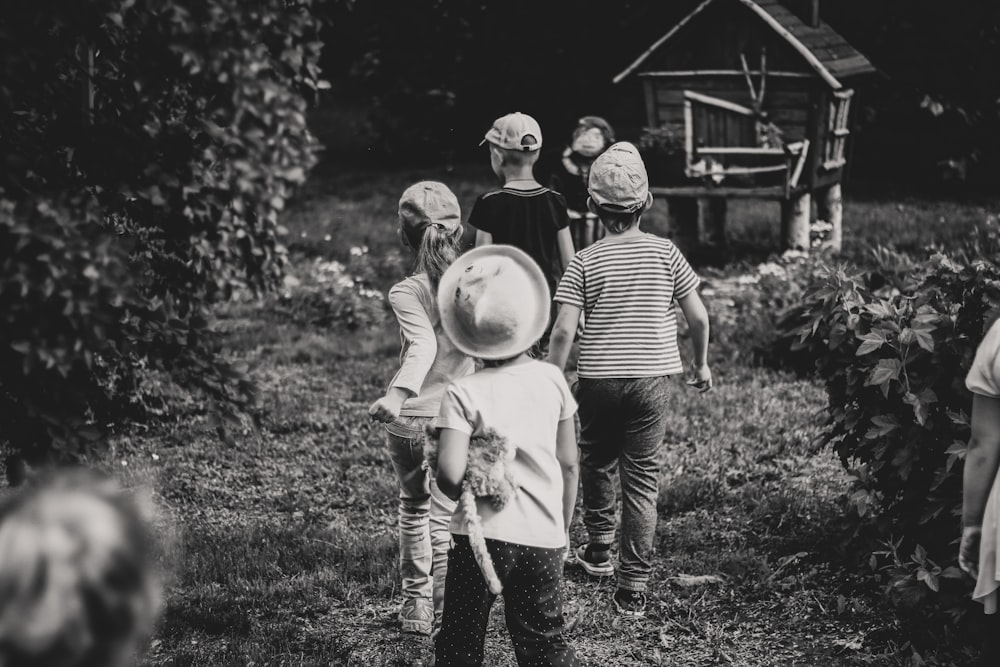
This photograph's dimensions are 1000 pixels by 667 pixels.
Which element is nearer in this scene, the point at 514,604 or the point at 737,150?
the point at 514,604

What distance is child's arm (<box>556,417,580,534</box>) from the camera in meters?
3.14

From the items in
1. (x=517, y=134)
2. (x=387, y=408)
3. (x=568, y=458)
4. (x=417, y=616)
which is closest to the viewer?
(x=568, y=458)

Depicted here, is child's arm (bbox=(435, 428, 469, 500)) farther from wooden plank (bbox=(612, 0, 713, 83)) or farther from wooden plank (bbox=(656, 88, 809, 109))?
wooden plank (bbox=(612, 0, 713, 83))

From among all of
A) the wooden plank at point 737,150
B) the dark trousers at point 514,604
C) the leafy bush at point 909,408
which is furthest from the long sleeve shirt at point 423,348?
the wooden plank at point 737,150

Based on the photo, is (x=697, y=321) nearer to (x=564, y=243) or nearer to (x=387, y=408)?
(x=564, y=243)

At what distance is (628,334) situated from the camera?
3.99m

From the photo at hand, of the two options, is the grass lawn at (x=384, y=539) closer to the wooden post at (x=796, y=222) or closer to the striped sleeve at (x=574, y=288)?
the striped sleeve at (x=574, y=288)

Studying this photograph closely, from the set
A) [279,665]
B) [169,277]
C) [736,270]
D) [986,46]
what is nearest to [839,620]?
[279,665]

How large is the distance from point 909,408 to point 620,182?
1.30 m

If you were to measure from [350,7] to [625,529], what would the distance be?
216cm

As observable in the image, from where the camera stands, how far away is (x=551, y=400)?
2.98 m

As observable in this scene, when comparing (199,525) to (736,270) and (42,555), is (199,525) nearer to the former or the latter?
(42,555)

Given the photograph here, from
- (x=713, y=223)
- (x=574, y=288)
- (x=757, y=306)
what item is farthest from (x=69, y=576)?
(x=713, y=223)

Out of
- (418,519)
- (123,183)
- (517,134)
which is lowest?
(418,519)
